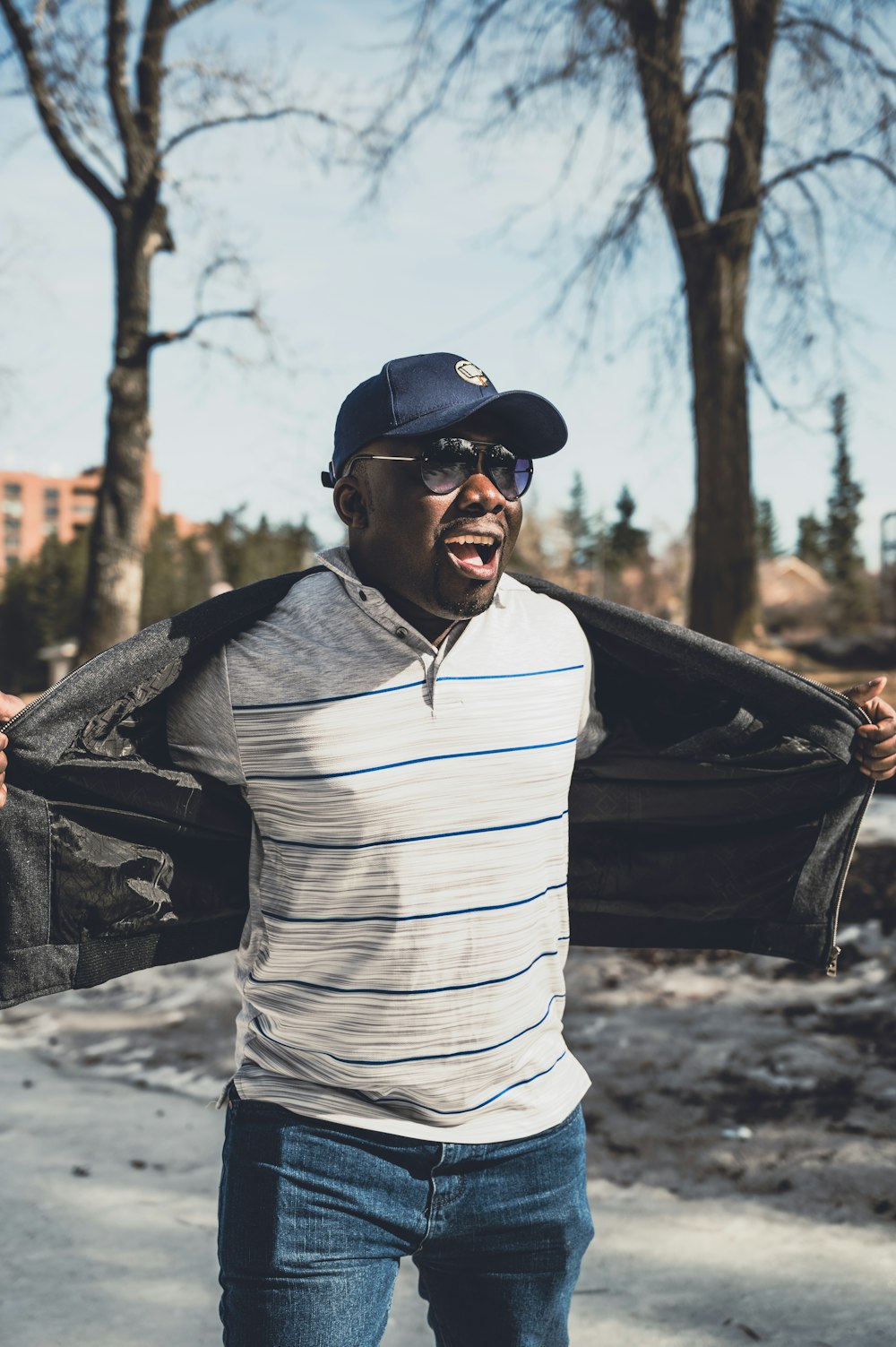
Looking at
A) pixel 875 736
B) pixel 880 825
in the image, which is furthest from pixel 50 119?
pixel 875 736

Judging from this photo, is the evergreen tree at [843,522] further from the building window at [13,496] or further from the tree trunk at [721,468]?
the building window at [13,496]

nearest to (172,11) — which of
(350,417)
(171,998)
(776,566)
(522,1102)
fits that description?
(171,998)

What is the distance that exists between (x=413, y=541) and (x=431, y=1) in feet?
32.6

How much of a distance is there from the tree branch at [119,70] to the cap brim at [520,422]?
1249 centimetres

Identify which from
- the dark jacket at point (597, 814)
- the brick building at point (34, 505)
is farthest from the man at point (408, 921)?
the brick building at point (34, 505)

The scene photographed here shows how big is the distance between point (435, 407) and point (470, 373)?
0.14 m

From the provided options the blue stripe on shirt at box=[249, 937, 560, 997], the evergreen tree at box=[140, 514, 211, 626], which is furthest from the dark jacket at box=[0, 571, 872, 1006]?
the evergreen tree at box=[140, 514, 211, 626]

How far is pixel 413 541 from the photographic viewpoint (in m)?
2.25

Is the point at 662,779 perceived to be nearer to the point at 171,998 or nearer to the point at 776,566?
the point at 171,998

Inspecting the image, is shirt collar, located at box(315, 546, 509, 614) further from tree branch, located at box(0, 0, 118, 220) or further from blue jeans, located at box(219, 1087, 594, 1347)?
tree branch, located at box(0, 0, 118, 220)

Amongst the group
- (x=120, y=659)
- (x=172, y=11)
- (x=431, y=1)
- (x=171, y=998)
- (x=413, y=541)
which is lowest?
(x=171, y=998)

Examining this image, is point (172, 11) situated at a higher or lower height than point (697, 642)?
higher

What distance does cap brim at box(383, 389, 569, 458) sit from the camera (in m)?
2.19

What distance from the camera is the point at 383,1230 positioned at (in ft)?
6.84
